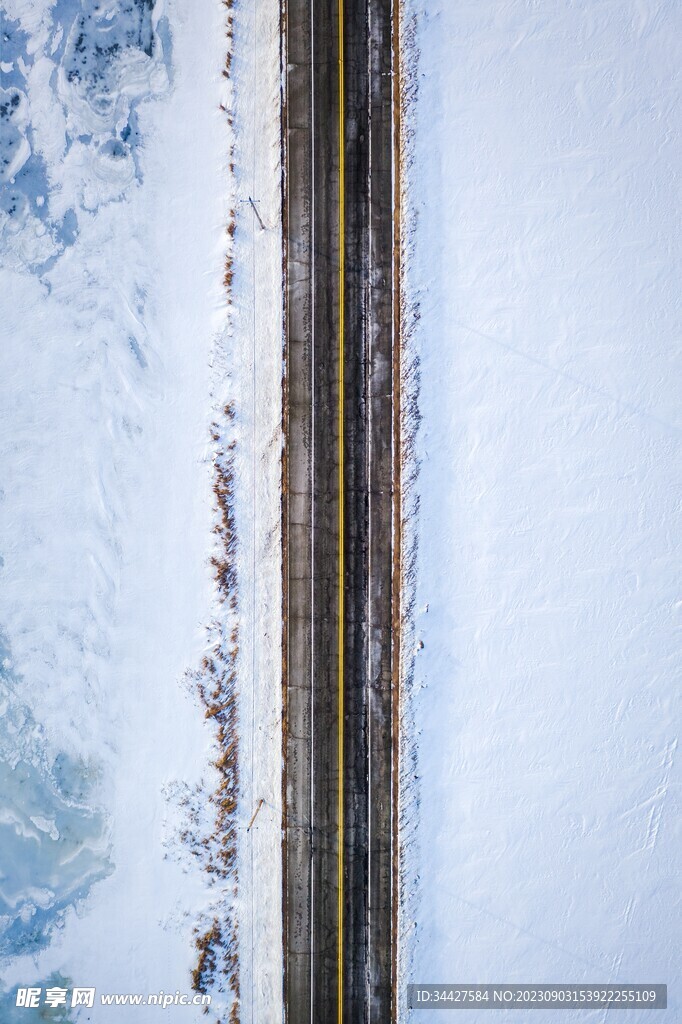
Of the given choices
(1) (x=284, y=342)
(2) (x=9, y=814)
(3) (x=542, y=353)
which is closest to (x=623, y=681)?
(3) (x=542, y=353)

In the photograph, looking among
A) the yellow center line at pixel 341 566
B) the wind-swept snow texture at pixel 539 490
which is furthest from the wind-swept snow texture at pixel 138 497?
the wind-swept snow texture at pixel 539 490

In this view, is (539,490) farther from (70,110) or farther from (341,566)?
(70,110)

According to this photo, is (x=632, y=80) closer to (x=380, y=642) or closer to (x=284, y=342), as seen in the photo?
(x=284, y=342)

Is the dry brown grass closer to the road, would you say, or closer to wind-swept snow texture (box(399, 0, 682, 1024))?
the road

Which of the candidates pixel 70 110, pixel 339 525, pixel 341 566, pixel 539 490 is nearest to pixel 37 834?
pixel 341 566

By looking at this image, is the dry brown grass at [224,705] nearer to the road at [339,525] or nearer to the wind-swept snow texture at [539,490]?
the road at [339,525]

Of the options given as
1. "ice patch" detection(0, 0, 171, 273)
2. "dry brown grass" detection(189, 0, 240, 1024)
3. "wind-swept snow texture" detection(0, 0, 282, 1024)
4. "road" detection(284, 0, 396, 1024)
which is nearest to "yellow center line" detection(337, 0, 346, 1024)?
"road" detection(284, 0, 396, 1024)
